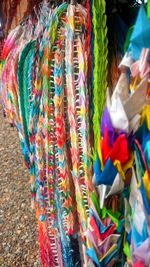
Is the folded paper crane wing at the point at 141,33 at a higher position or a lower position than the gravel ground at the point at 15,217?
higher

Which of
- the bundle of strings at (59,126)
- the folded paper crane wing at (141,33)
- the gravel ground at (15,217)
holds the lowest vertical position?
the gravel ground at (15,217)

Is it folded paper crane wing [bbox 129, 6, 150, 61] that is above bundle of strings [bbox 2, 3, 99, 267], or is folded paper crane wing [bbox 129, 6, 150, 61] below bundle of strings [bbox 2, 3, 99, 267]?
above

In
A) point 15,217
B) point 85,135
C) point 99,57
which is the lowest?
point 15,217

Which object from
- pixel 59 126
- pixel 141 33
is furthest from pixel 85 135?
pixel 141 33

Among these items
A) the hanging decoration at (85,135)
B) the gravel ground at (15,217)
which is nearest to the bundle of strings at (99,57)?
the hanging decoration at (85,135)

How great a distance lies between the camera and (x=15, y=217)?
200cm

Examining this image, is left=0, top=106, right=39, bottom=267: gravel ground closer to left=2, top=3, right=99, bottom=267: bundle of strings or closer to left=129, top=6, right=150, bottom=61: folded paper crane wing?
left=2, top=3, right=99, bottom=267: bundle of strings

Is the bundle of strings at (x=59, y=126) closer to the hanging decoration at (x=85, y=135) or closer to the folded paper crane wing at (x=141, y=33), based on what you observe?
the hanging decoration at (x=85, y=135)

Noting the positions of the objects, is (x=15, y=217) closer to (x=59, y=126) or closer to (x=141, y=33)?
(x=59, y=126)

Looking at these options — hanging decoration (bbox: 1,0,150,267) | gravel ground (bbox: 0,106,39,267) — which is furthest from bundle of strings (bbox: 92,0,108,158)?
gravel ground (bbox: 0,106,39,267)

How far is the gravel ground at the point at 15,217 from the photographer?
5.49ft

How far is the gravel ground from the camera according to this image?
5.49 ft

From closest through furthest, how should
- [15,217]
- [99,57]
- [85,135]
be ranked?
[99,57]
[85,135]
[15,217]

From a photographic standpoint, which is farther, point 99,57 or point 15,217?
point 15,217
